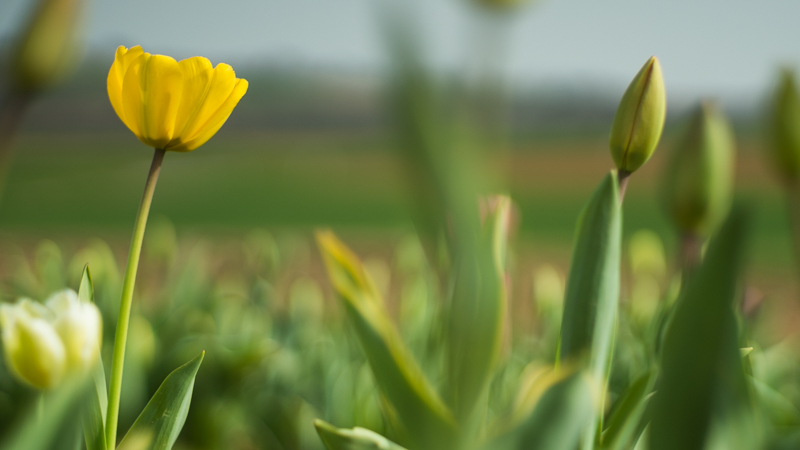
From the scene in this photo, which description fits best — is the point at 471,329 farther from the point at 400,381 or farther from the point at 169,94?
the point at 169,94

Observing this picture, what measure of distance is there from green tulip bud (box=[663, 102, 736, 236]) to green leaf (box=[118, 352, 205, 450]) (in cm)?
34

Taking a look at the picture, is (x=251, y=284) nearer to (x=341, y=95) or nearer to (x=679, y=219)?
(x=679, y=219)

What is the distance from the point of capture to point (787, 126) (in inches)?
16.6

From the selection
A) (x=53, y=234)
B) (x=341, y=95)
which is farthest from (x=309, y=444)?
(x=341, y=95)

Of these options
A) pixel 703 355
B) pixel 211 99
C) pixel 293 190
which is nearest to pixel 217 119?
pixel 211 99

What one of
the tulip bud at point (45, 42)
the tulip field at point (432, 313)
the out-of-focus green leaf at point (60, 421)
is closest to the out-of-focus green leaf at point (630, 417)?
the tulip field at point (432, 313)

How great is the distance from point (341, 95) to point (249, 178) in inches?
1036

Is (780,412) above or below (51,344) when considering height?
below

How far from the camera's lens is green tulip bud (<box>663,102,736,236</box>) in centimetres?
41

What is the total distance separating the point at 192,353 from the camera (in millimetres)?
824

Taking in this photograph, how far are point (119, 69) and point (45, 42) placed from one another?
314 mm

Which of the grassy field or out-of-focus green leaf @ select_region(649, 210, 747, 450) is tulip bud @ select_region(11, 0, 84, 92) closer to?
the grassy field

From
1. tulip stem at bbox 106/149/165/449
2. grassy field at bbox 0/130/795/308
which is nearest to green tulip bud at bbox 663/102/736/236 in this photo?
grassy field at bbox 0/130/795/308

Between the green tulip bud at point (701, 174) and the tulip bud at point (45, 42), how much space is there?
1.75ft
